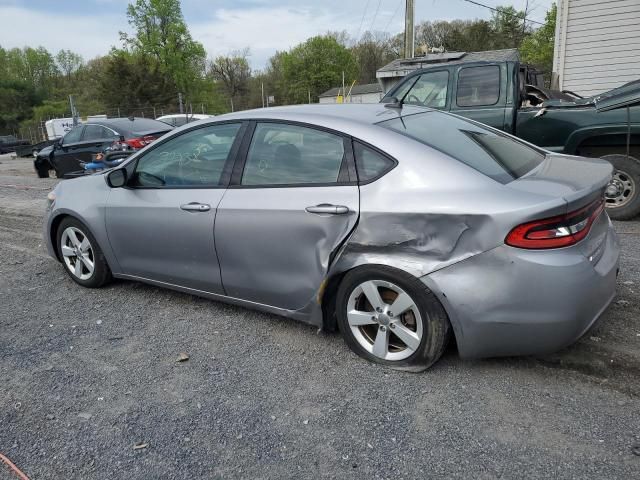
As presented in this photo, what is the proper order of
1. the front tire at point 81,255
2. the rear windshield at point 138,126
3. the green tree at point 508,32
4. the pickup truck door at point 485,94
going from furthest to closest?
1. the green tree at point 508,32
2. the rear windshield at point 138,126
3. the pickup truck door at point 485,94
4. the front tire at point 81,255

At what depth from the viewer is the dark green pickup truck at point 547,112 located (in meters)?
5.72

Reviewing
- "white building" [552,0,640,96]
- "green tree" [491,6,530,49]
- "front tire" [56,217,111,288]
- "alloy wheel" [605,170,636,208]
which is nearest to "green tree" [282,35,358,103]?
"green tree" [491,6,530,49]

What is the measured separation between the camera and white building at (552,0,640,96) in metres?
10.7

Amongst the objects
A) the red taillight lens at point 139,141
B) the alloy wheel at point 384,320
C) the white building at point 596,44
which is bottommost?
the alloy wheel at point 384,320

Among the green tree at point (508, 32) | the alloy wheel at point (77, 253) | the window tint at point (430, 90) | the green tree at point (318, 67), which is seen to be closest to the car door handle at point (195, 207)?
the alloy wheel at point (77, 253)

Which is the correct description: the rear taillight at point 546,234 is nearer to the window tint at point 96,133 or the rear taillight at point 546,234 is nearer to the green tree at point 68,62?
the window tint at point 96,133

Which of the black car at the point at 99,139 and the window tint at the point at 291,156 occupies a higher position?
the window tint at the point at 291,156

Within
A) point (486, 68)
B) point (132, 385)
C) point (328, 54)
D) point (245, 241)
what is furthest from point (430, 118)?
point (328, 54)

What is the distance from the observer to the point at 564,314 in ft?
8.45

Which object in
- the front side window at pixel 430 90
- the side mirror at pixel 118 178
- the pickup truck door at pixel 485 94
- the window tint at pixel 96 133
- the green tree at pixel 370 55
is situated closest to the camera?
the side mirror at pixel 118 178

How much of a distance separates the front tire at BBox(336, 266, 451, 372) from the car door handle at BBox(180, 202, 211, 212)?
111 cm

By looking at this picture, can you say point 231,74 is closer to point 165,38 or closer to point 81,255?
point 165,38

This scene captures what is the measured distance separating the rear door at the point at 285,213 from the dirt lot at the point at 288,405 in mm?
439

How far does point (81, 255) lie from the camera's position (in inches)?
180
